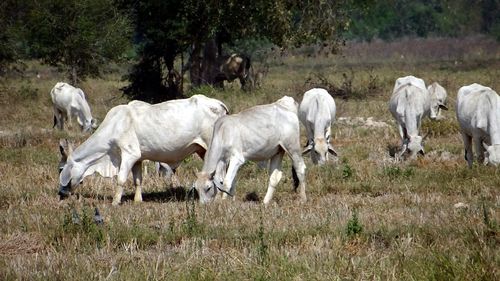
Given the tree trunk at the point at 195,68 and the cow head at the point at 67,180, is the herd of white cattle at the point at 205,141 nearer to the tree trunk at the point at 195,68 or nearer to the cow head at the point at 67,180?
the cow head at the point at 67,180

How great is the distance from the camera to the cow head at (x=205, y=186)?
454 inches

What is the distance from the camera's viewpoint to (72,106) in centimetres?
2561

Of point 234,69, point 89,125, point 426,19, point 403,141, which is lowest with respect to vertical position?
point 426,19

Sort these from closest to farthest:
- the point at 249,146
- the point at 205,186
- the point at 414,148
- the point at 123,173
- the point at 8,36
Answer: the point at 205,186 → the point at 249,146 → the point at 123,173 → the point at 414,148 → the point at 8,36

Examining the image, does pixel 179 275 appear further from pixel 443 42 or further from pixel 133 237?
pixel 443 42

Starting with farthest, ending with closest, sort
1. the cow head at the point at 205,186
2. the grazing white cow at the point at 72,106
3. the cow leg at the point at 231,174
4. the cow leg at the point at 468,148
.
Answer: the grazing white cow at the point at 72,106 → the cow leg at the point at 468,148 → the cow leg at the point at 231,174 → the cow head at the point at 205,186

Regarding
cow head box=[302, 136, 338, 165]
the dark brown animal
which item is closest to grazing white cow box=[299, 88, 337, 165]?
cow head box=[302, 136, 338, 165]

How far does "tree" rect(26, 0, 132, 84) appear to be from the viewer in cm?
2938

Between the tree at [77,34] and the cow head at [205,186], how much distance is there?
1851 centimetres

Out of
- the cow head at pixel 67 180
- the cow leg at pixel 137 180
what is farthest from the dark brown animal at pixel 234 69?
the cow head at pixel 67 180

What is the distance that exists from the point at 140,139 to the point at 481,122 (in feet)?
18.9

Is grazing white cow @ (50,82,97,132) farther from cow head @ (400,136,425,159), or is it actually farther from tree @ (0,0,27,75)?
cow head @ (400,136,425,159)

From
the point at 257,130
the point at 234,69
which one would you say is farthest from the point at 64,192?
the point at 234,69

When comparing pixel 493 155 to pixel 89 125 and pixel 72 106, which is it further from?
pixel 72 106
